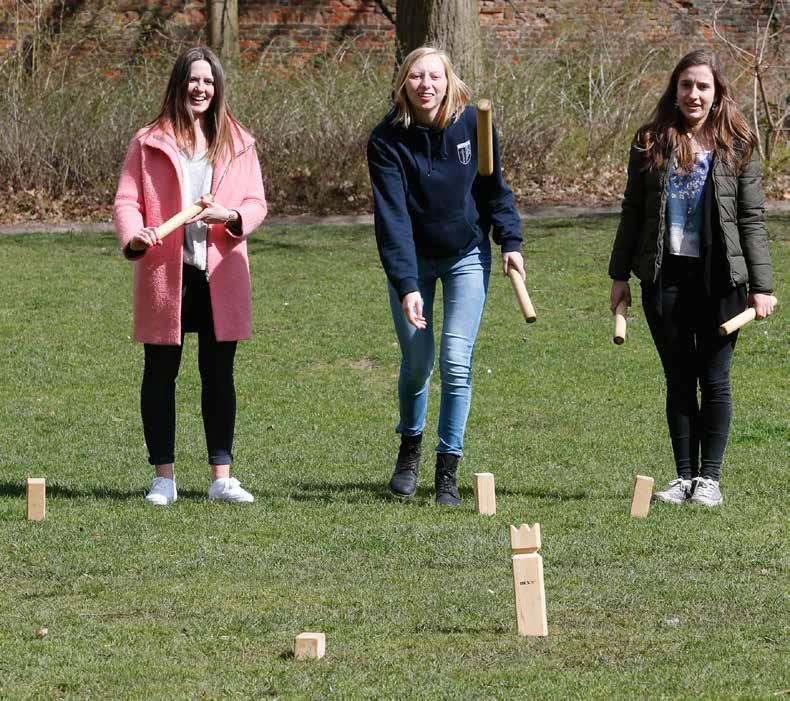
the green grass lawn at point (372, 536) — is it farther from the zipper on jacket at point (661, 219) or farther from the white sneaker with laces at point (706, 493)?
the zipper on jacket at point (661, 219)

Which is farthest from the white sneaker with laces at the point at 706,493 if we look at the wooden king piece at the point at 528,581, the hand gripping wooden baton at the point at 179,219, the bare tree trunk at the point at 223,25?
the bare tree trunk at the point at 223,25

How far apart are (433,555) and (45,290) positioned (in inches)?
315

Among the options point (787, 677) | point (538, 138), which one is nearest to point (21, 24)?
point (538, 138)

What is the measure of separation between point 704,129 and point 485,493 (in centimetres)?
181

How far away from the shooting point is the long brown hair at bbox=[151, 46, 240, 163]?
6.00 m

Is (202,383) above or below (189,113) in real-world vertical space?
below

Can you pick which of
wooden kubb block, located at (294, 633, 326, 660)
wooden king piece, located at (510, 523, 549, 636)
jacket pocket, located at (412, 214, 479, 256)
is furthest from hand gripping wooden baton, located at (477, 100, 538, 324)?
wooden kubb block, located at (294, 633, 326, 660)

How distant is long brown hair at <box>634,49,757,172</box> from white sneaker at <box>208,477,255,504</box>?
7.46 ft

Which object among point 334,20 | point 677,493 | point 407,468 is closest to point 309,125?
point 334,20

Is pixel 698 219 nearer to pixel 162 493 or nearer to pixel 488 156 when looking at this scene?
pixel 488 156

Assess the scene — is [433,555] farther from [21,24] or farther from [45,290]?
[21,24]

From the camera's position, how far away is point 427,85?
19.1ft

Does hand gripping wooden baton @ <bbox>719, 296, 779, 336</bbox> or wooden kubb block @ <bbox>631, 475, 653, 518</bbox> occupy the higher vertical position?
hand gripping wooden baton @ <bbox>719, 296, 779, 336</bbox>

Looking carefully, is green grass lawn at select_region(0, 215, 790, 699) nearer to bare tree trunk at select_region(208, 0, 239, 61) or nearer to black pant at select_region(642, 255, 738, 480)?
black pant at select_region(642, 255, 738, 480)
